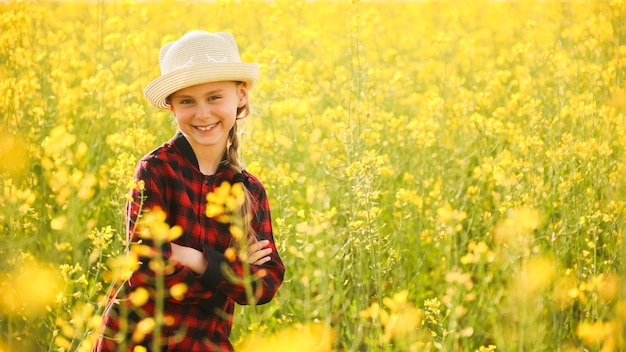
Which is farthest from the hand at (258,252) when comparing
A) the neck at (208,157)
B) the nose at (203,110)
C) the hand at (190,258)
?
the nose at (203,110)

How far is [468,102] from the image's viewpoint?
13.4 ft

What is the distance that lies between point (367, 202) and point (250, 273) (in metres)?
0.56

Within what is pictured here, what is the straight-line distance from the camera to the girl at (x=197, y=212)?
71.2 inches

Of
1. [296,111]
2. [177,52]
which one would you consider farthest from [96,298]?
[296,111]

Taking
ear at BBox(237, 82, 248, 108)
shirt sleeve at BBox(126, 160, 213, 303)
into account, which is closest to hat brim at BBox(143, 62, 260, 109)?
ear at BBox(237, 82, 248, 108)

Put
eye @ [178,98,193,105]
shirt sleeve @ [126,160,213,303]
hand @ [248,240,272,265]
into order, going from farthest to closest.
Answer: eye @ [178,98,193,105] < hand @ [248,240,272,265] < shirt sleeve @ [126,160,213,303]

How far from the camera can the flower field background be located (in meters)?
1.93

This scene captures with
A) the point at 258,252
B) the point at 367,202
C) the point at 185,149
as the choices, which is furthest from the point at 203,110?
the point at 367,202

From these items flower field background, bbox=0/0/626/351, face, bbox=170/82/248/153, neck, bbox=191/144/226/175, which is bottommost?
flower field background, bbox=0/0/626/351

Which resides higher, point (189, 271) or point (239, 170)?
point (239, 170)

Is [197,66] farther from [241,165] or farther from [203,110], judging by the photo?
[241,165]

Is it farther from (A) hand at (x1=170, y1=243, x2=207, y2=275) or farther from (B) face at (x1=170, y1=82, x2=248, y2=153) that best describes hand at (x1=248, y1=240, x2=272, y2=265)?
(B) face at (x1=170, y1=82, x2=248, y2=153)

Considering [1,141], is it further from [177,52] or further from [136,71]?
[136,71]

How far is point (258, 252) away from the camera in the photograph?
1.90 meters
